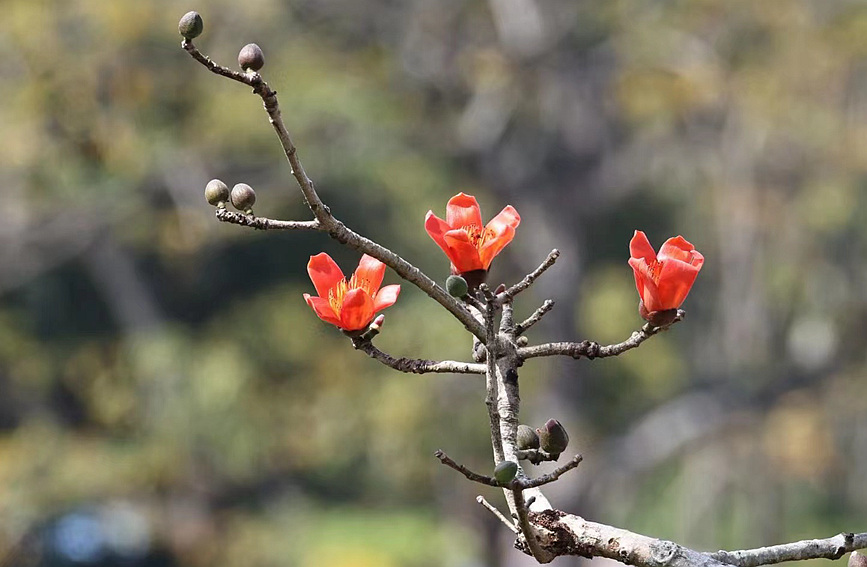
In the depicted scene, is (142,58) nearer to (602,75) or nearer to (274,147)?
(274,147)

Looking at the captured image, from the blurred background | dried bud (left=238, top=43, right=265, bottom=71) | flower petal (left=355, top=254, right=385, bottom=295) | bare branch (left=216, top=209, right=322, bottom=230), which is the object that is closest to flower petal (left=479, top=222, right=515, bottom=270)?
flower petal (left=355, top=254, right=385, bottom=295)

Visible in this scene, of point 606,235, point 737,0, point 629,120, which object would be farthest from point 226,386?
point 606,235

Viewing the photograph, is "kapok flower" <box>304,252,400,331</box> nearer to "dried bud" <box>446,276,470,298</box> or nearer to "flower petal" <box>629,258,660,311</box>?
"dried bud" <box>446,276,470,298</box>

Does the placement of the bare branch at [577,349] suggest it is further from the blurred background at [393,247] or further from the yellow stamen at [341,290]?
the blurred background at [393,247]

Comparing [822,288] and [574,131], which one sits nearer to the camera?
[574,131]

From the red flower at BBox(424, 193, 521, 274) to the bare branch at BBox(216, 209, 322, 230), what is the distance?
0.48ft

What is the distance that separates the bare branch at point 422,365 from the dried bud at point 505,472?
0.18 m

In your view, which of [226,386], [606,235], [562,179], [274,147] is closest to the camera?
[562,179]

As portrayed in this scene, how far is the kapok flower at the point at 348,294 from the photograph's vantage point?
1.32 metres

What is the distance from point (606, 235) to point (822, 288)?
566 centimetres

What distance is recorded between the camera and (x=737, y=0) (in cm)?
1104

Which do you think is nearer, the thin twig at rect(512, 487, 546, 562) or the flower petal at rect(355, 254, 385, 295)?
the thin twig at rect(512, 487, 546, 562)

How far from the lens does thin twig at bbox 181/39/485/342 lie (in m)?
1.10

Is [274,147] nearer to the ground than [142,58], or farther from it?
farther from it
